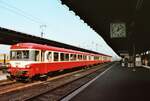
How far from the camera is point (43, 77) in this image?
19.4 meters

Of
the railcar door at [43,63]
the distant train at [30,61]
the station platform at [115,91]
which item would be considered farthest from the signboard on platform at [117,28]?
the railcar door at [43,63]

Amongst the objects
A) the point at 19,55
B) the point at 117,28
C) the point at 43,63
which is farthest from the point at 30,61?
the point at 117,28

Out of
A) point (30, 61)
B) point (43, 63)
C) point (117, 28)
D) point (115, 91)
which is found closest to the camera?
point (115, 91)

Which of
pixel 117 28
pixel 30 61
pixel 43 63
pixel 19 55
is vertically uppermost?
pixel 117 28

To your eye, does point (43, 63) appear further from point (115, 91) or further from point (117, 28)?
point (117, 28)

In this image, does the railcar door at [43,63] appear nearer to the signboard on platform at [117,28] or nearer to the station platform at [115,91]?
the station platform at [115,91]

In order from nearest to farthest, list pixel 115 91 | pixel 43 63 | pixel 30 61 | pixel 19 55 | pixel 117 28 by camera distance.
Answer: pixel 115 91
pixel 30 61
pixel 19 55
pixel 43 63
pixel 117 28

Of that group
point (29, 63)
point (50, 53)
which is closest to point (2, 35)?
point (50, 53)

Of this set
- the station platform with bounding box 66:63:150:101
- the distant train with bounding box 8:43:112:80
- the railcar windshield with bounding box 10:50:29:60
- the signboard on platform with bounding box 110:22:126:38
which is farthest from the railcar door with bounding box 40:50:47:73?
the signboard on platform with bounding box 110:22:126:38

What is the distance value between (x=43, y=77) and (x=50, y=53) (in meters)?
2.05

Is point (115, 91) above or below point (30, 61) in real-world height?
below

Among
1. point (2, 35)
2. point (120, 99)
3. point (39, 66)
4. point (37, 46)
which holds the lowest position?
point (120, 99)

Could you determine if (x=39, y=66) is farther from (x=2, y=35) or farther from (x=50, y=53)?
(x=2, y=35)

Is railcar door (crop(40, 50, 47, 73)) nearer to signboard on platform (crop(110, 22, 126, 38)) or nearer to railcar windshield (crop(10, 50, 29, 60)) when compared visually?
railcar windshield (crop(10, 50, 29, 60))
